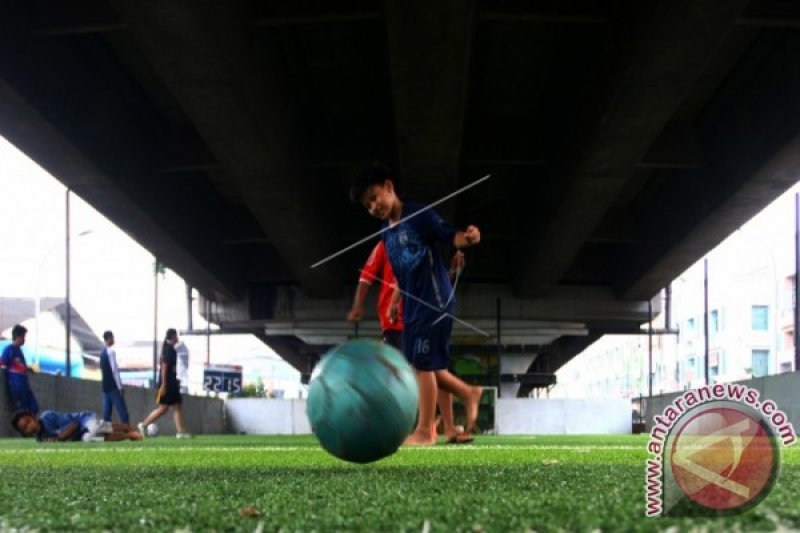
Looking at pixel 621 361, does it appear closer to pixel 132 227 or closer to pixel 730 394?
→ pixel 132 227

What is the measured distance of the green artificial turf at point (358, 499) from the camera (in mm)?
2203

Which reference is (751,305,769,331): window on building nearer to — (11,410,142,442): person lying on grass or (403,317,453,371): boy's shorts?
(11,410,142,442): person lying on grass

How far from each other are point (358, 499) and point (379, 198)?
3.22 meters

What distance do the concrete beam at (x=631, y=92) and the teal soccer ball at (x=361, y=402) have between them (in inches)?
267

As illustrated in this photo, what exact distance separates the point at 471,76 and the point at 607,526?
38.6 ft

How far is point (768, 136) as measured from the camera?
1330 centimetres

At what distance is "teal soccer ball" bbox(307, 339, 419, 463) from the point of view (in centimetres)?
355

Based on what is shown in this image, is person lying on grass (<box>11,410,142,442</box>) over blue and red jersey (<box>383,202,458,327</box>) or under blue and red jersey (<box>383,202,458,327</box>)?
under

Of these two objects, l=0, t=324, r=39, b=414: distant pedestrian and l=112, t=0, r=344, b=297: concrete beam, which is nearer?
l=112, t=0, r=344, b=297: concrete beam

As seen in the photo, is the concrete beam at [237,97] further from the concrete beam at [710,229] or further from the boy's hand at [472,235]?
the concrete beam at [710,229]

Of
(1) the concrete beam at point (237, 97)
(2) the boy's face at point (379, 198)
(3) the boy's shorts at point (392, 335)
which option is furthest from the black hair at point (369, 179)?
(1) the concrete beam at point (237, 97)

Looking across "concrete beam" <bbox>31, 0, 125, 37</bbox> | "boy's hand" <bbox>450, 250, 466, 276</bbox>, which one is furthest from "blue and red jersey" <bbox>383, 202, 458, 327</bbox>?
"concrete beam" <bbox>31, 0, 125, 37</bbox>

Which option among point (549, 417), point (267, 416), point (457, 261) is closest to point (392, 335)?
point (457, 261)

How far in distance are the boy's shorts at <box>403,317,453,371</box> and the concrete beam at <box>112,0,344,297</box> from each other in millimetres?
4761
